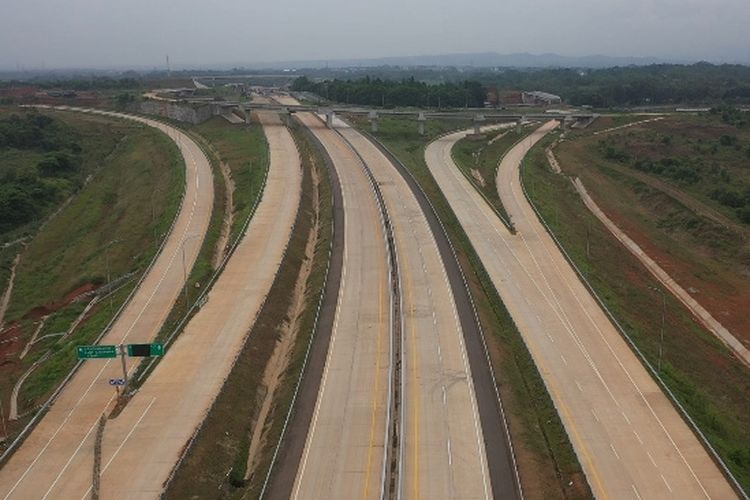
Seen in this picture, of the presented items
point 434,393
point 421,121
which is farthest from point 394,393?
point 421,121

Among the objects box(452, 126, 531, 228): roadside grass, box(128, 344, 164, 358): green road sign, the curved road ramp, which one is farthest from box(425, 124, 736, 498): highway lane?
box(128, 344, 164, 358): green road sign

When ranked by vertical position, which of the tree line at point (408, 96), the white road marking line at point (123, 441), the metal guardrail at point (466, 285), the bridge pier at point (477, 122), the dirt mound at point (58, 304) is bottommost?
the dirt mound at point (58, 304)

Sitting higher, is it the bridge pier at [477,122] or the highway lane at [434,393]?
the bridge pier at [477,122]

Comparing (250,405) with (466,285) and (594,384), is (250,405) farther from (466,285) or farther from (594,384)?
(466,285)

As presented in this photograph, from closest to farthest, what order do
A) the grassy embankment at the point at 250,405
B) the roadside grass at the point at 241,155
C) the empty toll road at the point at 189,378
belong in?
the grassy embankment at the point at 250,405 → the empty toll road at the point at 189,378 → the roadside grass at the point at 241,155

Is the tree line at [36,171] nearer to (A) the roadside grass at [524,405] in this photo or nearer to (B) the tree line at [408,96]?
(A) the roadside grass at [524,405]

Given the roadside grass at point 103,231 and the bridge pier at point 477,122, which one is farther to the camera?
the bridge pier at point 477,122

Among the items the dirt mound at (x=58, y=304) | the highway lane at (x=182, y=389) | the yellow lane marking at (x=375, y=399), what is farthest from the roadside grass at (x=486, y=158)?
the dirt mound at (x=58, y=304)
